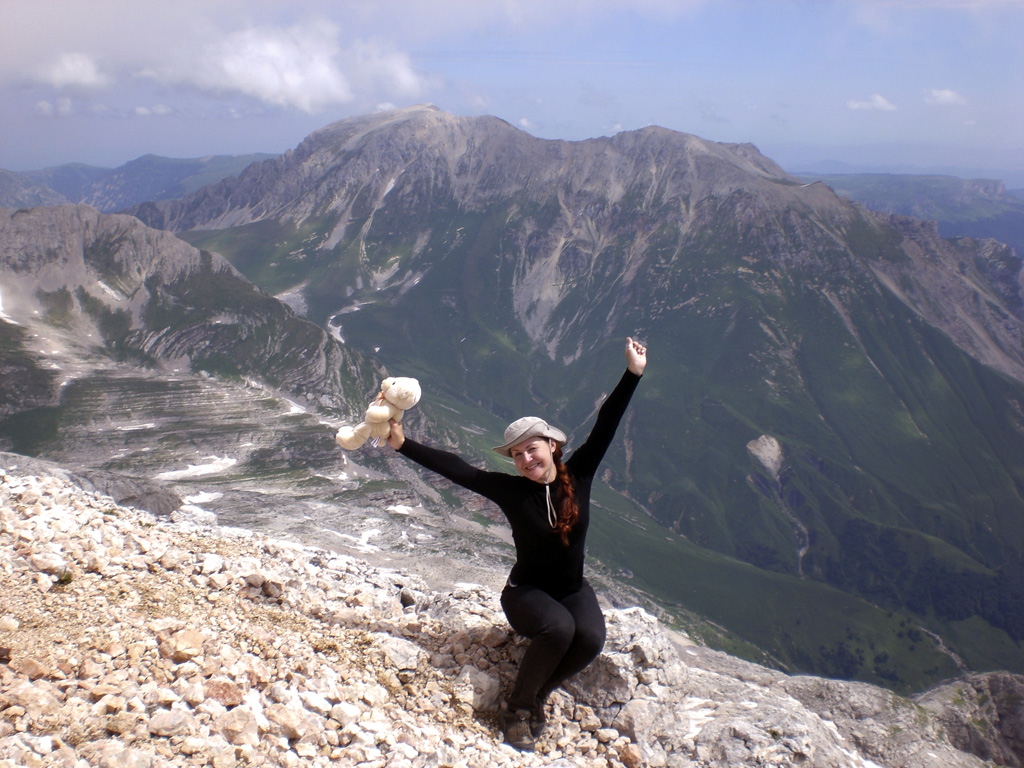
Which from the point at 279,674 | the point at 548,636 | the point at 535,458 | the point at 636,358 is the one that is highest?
the point at 636,358

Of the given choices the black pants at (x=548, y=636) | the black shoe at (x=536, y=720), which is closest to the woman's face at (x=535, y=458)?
the black pants at (x=548, y=636)

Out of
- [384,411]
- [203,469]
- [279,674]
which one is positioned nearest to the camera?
[279,674]

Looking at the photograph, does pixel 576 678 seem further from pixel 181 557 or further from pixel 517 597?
pixel 181 557

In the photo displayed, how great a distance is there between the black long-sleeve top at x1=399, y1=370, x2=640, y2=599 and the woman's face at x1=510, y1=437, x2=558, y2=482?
0.31 meters

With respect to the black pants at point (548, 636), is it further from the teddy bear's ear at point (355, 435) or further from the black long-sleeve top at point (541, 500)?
the teddy bear's ear at point (355, 435)

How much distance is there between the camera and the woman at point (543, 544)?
1089 cm

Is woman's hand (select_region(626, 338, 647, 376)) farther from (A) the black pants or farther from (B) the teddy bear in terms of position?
(A) the black pants

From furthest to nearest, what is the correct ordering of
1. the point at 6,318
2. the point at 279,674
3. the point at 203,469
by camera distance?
1. the point at 6,318
2. the point at 203,469
3. the point at 279,674

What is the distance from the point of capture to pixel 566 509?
1118 centimetres

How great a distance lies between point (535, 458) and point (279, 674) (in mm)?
5379

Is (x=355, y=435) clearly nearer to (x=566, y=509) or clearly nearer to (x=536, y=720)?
(x=566, y=509)

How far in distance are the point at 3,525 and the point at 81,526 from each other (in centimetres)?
141

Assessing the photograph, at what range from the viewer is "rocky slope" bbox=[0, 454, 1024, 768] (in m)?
8.65

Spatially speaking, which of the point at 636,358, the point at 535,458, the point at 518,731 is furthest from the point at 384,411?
the point at 518,731
